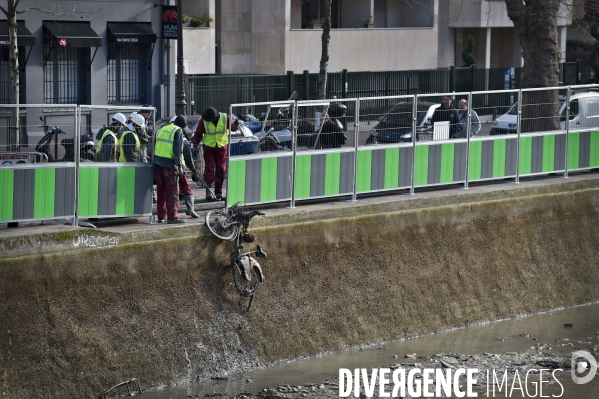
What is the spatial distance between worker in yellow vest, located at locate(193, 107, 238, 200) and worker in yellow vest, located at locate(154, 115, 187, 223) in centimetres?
153

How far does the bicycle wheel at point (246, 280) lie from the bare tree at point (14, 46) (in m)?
2.95

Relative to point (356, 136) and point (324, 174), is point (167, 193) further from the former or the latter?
point (356, 136)

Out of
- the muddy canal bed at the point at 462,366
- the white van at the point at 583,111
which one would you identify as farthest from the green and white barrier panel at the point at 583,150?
the muddy canal bed at the point at 462,366

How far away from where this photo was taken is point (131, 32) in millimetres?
25812

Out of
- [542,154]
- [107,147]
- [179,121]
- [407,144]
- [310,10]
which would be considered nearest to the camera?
[107,147]

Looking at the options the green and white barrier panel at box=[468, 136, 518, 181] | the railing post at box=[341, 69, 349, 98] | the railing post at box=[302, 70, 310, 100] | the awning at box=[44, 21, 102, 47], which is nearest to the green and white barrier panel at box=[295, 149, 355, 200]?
the green and white barrier panel at box=[468, 136, 518, 181]

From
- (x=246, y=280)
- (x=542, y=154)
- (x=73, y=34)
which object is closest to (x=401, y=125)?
(x=542, y=154)

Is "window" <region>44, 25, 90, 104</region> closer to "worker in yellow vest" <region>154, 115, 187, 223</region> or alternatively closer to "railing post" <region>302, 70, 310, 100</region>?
"railing post" <region>302, 70, 310, 100</region>

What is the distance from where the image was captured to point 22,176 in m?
12.0

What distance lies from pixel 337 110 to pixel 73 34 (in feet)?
37.8

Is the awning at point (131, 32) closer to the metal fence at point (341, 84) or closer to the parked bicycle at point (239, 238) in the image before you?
the metal fence at point (341, 84)

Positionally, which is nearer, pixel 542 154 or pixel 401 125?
pixel 401 125

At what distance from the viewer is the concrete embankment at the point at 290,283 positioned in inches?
456

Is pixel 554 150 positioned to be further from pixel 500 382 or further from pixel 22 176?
pixel 22 176
